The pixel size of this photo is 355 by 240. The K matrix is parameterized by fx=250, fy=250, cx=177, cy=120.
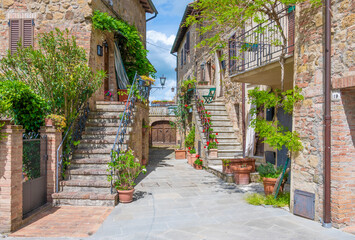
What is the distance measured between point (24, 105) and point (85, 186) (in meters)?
2.30

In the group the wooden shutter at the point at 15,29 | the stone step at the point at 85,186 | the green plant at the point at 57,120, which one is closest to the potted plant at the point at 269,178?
the stone step at the point at 85,186

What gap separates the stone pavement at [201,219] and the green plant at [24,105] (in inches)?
108

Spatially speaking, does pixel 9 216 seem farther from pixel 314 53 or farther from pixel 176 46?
pixel 176 46

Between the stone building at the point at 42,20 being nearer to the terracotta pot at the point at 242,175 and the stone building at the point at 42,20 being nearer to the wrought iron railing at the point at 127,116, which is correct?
the wrought iron railing at the point at 127,116

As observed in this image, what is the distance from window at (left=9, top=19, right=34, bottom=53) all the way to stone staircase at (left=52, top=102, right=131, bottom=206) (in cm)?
325

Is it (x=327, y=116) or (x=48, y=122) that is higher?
(x=327, y=116)

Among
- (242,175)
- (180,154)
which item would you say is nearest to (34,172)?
(242,175)

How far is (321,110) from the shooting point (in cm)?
433

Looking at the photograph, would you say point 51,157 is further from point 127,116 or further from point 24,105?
point 127,116

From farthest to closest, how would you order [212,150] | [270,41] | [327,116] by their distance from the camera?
[212,150]
[270,41]
[327,116]

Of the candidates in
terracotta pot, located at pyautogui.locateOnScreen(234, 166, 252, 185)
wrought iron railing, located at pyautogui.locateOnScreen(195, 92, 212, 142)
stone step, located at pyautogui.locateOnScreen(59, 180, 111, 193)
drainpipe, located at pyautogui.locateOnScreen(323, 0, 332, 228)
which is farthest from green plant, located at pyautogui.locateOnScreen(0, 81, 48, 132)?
wrought iron railing, located at pyautogui.locateOnScreen(195, 92, 212, 142)

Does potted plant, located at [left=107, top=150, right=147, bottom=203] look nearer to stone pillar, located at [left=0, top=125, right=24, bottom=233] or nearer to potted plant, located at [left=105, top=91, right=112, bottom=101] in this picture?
stone pillar, located at [left=0, top=125, right=24, bottom=233]

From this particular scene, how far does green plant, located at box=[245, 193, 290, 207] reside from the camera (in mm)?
5352

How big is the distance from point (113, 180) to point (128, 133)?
1.71 metres
